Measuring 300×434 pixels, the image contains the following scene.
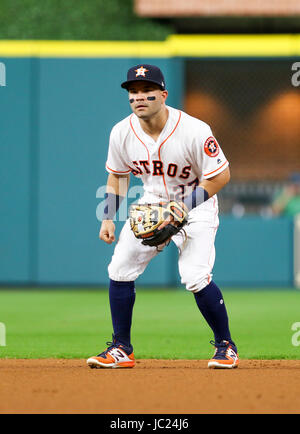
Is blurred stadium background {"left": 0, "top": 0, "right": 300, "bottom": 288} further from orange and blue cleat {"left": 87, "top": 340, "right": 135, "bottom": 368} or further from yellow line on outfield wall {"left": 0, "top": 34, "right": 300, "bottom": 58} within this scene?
orange and blue cleat {"left": 87, "top": 340, "right": 135, "bottom": 368}

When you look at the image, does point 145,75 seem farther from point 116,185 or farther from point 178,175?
point 116,185

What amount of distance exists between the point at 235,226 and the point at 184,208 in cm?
693

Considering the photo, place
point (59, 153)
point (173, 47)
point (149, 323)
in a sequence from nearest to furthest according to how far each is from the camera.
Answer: point (149, 323) → point (59, 153) → point (173, 47)

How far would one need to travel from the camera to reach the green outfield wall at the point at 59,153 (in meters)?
11.4

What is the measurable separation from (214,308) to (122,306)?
58 centimetres

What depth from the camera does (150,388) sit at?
414 centimetres

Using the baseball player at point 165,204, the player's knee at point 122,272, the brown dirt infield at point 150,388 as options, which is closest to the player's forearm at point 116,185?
the baseball player at point 165,204

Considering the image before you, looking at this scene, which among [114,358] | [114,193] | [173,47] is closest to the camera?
[114,358]

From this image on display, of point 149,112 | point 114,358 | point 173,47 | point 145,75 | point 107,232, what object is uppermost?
point 173,47

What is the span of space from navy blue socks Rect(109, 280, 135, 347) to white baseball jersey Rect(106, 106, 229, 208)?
58 centimetres

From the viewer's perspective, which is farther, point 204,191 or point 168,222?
point 204,191

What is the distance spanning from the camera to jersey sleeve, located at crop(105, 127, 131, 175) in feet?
16.8

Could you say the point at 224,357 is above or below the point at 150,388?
above

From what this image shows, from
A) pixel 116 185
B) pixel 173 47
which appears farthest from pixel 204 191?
pixel 173 47
